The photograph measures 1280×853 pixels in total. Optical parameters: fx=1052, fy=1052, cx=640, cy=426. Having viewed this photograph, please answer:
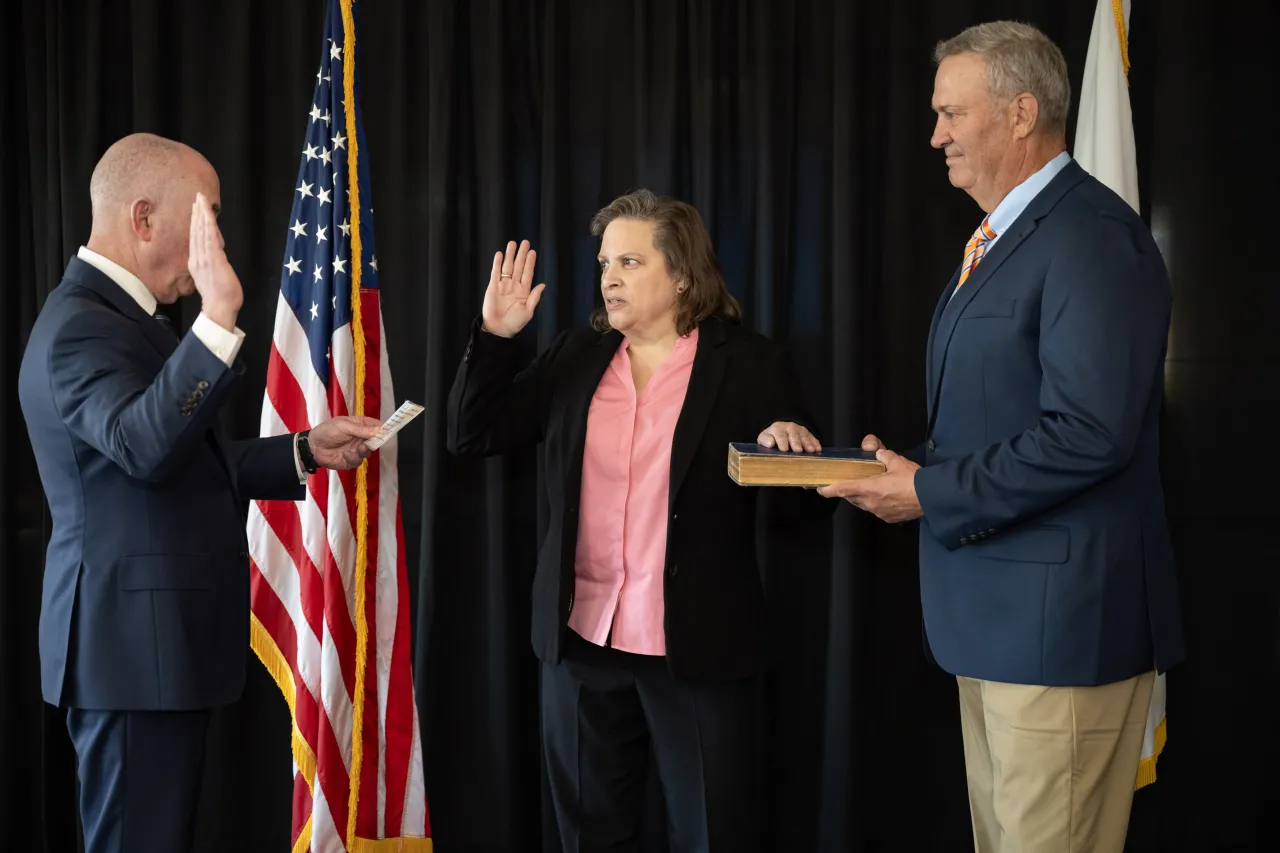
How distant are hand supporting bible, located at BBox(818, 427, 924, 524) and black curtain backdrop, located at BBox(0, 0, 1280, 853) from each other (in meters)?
1.13

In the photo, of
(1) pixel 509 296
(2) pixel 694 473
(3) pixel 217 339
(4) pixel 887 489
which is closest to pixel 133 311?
(3) pixel 217 339

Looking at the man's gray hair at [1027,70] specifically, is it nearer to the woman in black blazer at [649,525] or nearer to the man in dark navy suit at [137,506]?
the woman in black blazer at [649,525]

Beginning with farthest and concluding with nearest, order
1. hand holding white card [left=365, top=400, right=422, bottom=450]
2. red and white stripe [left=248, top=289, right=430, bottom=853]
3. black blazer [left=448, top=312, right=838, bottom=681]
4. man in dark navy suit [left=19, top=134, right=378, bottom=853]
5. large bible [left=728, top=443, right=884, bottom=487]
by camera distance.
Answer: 1. red and white stripe [left=248, top=289, right=430, bottom=853]
2. black blazer [left=448, top=312, right=838, bottom=681]
3. hand holding white card [left=365, top=400, right=422, bottom=450]
4. large bible [left=728, top=443, right=884, bottom=487]
5. man in dark navy suit [left=19, top=134, right=378, bottom=853]

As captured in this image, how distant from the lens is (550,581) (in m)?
2.36

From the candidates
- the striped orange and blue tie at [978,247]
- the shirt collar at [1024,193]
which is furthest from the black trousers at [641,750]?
the shirt collar at [1024,193]

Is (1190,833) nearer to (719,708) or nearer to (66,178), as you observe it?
(719,708)

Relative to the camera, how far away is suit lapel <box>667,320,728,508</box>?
2283mm

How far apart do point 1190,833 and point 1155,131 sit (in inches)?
80.6

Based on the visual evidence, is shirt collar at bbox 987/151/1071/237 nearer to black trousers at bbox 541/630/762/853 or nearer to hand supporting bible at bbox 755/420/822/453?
hand supporting bible at bbox 755/420/822/453

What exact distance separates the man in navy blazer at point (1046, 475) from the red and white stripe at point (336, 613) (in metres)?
1.40

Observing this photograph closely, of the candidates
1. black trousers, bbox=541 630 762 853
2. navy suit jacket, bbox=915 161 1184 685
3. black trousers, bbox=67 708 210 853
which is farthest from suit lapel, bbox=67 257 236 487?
navy suit jacket, bbox=915 161 1184 685

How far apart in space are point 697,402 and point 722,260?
91 cm

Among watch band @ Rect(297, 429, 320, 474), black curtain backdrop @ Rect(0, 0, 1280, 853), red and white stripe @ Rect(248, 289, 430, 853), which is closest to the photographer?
watch band @ Rect(297, 429, 320, 474)

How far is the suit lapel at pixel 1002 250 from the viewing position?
178 cm
